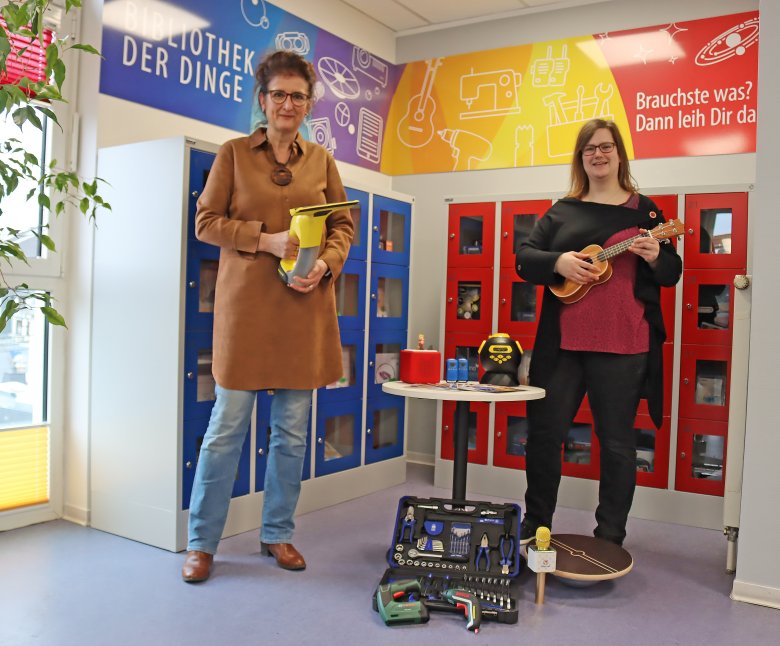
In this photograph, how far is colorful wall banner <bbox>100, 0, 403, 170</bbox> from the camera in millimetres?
3316

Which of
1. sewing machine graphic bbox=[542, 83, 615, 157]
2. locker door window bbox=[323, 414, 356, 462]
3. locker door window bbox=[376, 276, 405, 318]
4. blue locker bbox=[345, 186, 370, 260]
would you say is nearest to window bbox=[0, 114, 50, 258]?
blue locker bbox=[345, 186, 370, 260]

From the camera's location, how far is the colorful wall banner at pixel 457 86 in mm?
3537

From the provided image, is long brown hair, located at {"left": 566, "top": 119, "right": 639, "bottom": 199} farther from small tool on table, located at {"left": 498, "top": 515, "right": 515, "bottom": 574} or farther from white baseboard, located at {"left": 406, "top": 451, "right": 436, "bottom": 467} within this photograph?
white baseboard, located at {"left": 406, "top": 451, "right": 436, "bottom": 467}

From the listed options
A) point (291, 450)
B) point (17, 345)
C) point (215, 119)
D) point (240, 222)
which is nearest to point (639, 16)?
point (215, 119)

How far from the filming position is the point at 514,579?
8.84ft

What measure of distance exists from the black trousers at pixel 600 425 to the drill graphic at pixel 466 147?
7.22ft

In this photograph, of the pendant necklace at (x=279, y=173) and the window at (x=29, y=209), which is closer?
the pendant necklace at (x=279, y=173)

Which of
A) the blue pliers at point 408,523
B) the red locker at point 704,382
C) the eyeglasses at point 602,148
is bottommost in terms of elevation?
the blue pliers at point 408,523

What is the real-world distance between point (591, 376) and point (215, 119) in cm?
224

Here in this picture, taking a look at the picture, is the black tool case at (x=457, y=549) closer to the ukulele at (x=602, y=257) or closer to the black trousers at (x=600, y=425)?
the black trousers at (x=600, y=425)

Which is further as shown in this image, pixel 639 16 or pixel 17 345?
pixel 639 16

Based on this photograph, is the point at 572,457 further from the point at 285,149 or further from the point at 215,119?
the point at 215,119

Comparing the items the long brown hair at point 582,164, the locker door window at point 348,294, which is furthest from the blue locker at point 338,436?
the long brown hair at point 582,164

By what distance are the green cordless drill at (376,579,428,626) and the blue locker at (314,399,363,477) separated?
4.20 feet
